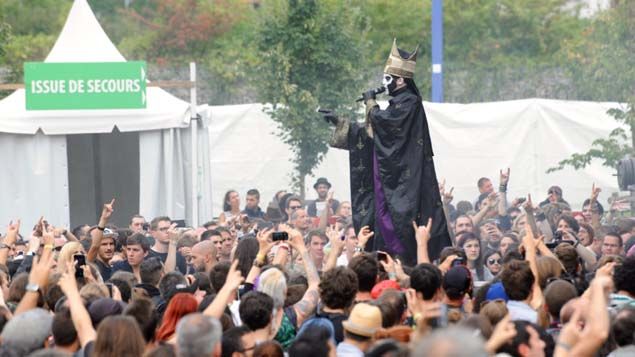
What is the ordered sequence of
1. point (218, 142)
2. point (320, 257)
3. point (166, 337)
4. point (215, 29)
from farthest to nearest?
1. point (215, 29)
2. point (218, 142)
3. point (320, 257)
4. point (166, 337)

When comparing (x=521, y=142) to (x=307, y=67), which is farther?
(x=521, y=142)

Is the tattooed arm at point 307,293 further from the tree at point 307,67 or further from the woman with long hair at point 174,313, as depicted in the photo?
the tree at point 307,67

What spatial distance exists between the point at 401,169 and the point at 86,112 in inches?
280

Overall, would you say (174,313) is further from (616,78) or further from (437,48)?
(616,78)

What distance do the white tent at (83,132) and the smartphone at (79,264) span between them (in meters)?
8.78

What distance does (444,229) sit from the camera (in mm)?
12172

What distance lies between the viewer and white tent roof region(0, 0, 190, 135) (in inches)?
725

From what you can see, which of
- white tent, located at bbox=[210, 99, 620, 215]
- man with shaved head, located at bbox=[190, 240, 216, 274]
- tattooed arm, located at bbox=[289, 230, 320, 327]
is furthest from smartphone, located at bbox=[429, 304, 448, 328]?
white tent, located at bbox=[210, 99, 620, 215]

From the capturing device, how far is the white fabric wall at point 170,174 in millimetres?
19062

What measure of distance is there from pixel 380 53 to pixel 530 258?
976 inches

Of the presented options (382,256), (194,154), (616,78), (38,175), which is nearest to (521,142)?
(616,78)

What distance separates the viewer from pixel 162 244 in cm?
1384

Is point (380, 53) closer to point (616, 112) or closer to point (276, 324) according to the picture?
point (616, 112)

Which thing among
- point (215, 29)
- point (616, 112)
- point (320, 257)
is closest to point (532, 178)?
point (616, 112)
